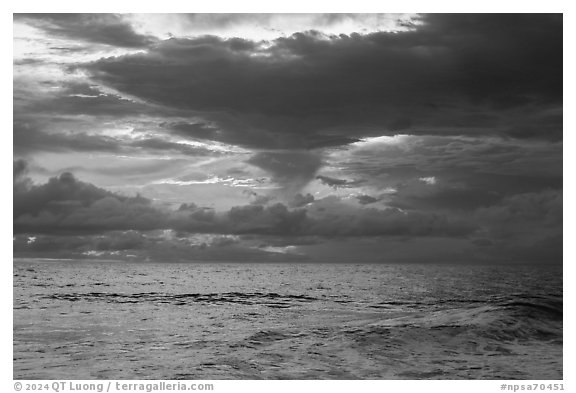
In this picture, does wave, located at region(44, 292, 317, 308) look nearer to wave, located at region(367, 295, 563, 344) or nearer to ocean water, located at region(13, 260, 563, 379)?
ocean water, located at region(13, 260, 563, 379)

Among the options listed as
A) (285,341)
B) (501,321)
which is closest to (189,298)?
(285,341)

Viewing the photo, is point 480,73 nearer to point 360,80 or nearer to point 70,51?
point 360,80

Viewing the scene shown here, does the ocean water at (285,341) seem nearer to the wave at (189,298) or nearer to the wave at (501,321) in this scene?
the wave at (501,321)

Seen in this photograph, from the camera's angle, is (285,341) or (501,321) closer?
(285,341)

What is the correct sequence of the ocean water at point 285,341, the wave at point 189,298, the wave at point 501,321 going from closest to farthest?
the ocean water at point 285,341 → the wave at point 501,321 → the wave at point 189,298

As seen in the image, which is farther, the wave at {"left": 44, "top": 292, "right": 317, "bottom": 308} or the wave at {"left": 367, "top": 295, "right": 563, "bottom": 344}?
the wave at {"left": 44, "top": 292, "right": 317, "bottom": 308}

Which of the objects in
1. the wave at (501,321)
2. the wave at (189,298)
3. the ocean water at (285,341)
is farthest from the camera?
the wave at (189,298)

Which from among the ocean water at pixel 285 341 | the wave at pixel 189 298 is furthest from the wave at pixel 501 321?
the wave at pixel 189 298

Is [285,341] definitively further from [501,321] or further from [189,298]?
[189,298]

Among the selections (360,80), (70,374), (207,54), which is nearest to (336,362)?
(70,374)

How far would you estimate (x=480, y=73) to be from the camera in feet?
58.5

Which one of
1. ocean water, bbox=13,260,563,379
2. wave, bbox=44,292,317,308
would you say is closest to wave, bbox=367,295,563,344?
ocean water, bbox=13,260,563,379

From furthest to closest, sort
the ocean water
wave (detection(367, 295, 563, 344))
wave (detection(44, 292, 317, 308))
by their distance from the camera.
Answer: wave (detection(44, 292, 317, 308)) < wave (detection(367, 295, 563, 344)) < the ocean water

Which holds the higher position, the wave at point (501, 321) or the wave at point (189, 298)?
the wave at point (501, 321)
